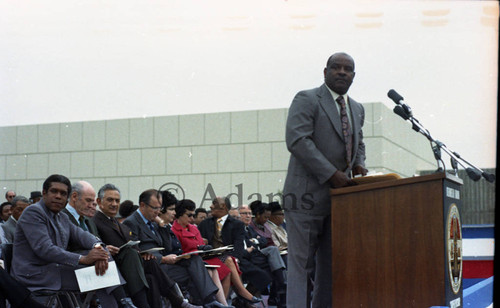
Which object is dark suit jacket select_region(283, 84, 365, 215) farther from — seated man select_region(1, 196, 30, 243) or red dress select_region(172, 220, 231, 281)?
seated man select_region(1, 196, 30, 243)

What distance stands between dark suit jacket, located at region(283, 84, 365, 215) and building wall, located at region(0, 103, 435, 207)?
1335 cm

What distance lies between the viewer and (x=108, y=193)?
172 inches

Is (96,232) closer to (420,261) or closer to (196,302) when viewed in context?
(196,302)

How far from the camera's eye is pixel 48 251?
344 centimetres

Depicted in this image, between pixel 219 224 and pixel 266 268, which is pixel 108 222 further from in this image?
pixel 266 268

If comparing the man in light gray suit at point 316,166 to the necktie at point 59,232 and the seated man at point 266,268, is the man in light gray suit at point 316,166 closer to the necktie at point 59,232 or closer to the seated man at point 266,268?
the necktie at point 59,232

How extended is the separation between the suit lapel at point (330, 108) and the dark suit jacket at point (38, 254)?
5.00 ft

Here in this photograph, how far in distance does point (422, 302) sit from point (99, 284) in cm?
175

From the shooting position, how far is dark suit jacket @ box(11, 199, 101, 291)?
11.3ft

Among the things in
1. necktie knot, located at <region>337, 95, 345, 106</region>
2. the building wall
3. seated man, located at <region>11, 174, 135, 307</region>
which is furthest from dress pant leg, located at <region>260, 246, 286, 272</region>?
the building wall

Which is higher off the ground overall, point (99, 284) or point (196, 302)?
point (99, 284)

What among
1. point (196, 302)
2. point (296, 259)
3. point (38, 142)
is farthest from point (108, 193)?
point (38, 142)

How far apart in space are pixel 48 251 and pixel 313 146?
1502 mm

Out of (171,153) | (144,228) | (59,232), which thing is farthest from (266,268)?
(171,153)
